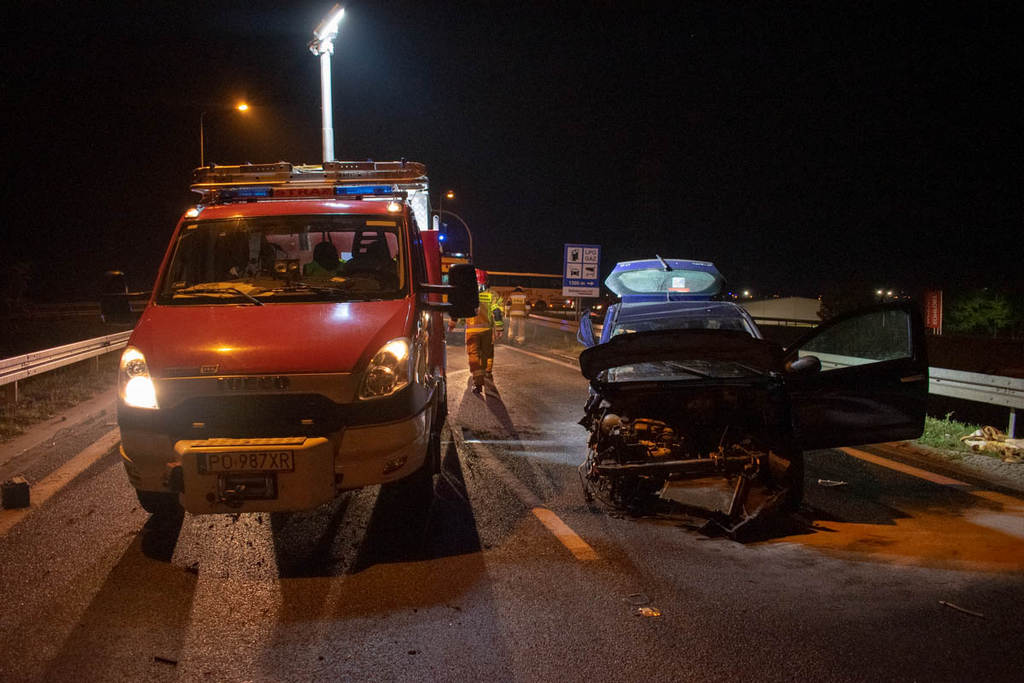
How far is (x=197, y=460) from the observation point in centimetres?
443

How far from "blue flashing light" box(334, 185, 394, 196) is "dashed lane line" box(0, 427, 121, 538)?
315 centimetres

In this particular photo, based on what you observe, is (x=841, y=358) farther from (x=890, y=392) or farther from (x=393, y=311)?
(x=393, y=311)

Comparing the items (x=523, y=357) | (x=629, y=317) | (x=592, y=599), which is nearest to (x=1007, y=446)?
(x=629, y=317)

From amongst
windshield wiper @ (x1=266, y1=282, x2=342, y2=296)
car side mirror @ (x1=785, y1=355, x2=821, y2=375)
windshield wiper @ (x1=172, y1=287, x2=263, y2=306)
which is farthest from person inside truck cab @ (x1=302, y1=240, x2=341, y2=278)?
car side mirror @ (x1=785, y1=355, x2=821, y2=375)

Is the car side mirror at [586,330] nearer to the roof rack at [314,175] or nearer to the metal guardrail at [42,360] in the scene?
the roof rack at [314,175]

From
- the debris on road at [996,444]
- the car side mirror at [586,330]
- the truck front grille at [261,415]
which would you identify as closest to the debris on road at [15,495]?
the truck front grille at [261,415]

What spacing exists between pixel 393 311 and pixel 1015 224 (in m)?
76.2

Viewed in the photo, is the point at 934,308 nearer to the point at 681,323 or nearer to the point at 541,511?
the point at 681,323

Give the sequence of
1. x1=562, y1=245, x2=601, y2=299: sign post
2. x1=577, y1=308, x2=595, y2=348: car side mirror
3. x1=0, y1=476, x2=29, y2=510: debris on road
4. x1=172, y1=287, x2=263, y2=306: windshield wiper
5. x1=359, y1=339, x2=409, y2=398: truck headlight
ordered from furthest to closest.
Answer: x1=562, y1=245, x2=601, y2=299: sign post
x1=577, y1=308, x2=595, y2=348: car side mirror
x1=0, y1=476, x2=29, y2=510: debris on road
x1=172, y1=287, x2=263, y2=306: windshield wiper
x1=359, y1=339, x2=409, y2=398: truck headlight

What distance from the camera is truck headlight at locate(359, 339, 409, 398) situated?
4.72 meters

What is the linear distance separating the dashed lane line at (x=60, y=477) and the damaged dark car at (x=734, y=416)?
14.3 ft

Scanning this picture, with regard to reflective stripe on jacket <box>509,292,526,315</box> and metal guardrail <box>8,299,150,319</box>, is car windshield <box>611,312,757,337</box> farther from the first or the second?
reflective stripe on jacket <box>509,292,526,315</box>

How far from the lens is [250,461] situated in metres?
4.42

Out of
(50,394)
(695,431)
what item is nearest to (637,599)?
(695,431)
